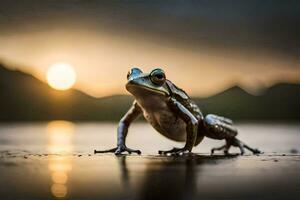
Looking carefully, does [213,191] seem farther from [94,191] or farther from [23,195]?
[23,195]

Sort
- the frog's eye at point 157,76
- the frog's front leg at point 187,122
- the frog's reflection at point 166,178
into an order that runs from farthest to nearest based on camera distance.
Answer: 1. the frog's front leg at point 187,122
2. the frog's eye at point 157,76
3. the frog's reflection at point 166,178

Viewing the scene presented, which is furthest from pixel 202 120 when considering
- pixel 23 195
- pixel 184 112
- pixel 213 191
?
pixel 23 195

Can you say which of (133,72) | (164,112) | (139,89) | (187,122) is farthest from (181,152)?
(133,72)

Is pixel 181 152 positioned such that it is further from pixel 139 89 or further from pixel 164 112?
pixel 139 89

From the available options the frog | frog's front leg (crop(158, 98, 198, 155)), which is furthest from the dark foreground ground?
the frog

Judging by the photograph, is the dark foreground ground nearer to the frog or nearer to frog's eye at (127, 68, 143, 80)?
the frog

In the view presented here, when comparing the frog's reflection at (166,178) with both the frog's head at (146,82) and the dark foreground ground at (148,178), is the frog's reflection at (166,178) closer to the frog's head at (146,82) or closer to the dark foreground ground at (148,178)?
the dark foreground ground at (148,178)

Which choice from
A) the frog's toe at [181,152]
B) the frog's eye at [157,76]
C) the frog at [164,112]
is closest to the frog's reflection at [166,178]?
the frog's toe at [181,152]
